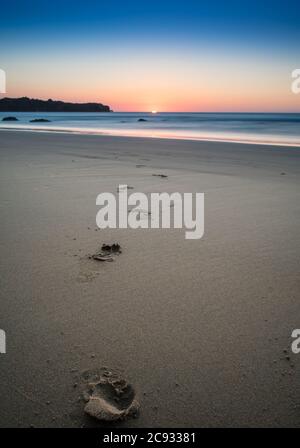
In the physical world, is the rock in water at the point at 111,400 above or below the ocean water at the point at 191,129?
below

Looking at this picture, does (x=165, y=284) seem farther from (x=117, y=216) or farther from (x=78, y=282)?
(x=117, y=216)

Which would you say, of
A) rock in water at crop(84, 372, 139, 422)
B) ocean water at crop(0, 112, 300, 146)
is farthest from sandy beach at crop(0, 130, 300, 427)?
ocean water at crop(0, 112, 300, 146)

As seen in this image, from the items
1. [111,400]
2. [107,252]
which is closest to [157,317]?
[111,400]

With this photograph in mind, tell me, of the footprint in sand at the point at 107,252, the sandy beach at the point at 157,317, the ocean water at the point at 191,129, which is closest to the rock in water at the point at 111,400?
the sandy beach at the point at 157,317

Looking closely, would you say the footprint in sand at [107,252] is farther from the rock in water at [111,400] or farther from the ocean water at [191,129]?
the ocean water at [191,129]

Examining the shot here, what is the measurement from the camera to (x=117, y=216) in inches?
130

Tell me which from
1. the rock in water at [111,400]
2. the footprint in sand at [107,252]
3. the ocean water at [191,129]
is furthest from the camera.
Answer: the ocean water at [191,129]

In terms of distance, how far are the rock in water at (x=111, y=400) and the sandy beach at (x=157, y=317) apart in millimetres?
31

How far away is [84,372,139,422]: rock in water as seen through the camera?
4.07ft

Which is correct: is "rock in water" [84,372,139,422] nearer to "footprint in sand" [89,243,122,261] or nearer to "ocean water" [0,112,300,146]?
"footprint in sand" [89,243,122,261]

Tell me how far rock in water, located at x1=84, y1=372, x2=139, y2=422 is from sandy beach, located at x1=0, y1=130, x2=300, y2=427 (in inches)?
1.2

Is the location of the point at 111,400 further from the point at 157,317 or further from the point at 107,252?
the point at 107,252

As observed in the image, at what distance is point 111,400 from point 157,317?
1.79ft

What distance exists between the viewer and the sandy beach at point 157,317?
51.0 inches
